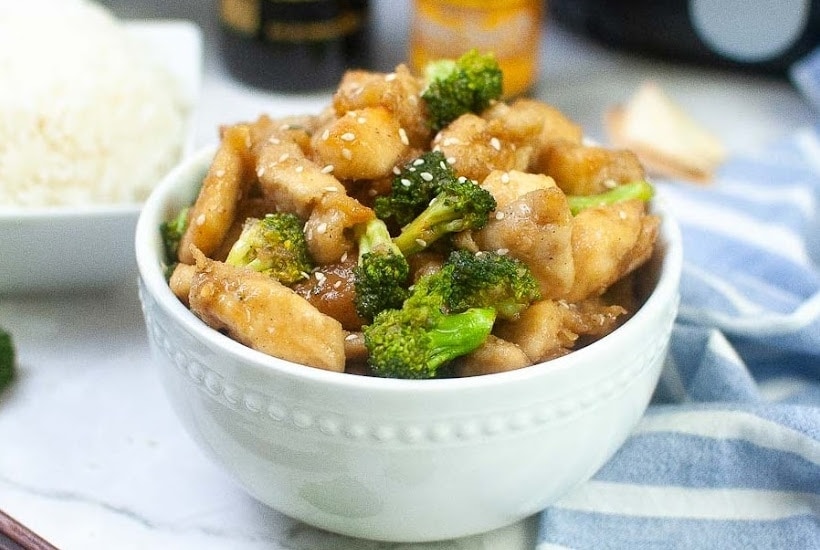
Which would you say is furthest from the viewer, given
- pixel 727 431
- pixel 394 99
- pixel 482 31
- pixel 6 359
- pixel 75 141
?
pixel 482 31

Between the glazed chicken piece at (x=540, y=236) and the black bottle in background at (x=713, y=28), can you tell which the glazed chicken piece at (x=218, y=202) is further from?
the black bottle in background at (x=713, y=28)

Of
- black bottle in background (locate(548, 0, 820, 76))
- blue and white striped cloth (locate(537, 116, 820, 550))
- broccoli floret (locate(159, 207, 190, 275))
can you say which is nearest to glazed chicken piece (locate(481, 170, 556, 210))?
blue and white striped cloth (locate(537, 116, 820, 550))

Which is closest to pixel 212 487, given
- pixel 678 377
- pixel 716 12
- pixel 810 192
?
pixel 678 377

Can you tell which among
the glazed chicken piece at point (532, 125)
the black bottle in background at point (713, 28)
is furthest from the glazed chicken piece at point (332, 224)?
the black bottle in background at point (713, 28)

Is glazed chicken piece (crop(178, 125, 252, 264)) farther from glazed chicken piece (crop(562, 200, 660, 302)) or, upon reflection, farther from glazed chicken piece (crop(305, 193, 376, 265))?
glazed chicken piece (crop(562, 200, 660, 302))

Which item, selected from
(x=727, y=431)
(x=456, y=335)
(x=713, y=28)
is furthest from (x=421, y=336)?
(x=713, y=28)

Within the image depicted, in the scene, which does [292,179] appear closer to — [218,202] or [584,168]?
[218,202]
